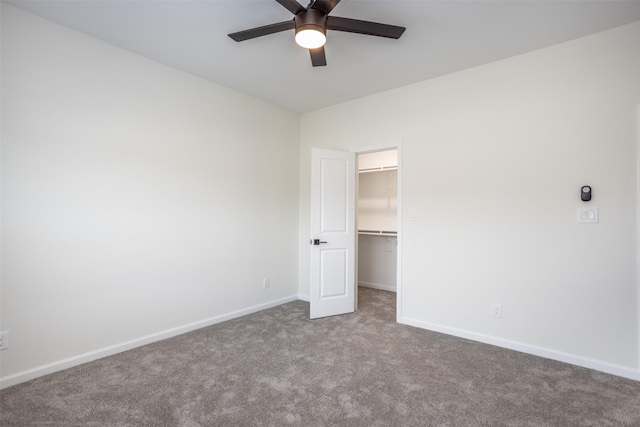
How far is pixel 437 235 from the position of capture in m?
3.30

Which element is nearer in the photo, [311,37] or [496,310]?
[311,37]

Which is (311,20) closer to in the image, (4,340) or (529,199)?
(529,199)

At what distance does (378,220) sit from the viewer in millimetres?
5266

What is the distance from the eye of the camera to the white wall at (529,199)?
241 centimetres

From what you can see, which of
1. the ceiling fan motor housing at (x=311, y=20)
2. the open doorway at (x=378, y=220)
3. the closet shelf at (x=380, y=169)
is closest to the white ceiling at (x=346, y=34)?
the ceiling fan motor housing at (x=311, y=20)

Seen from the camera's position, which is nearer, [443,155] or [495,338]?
[495,338]

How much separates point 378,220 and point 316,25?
3.70 metres

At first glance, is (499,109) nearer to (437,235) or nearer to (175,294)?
(437,235)

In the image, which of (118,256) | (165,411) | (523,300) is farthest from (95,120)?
(523,300)

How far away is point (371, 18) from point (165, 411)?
9.91 ft

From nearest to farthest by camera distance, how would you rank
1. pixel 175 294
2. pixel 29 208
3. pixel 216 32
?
1. pixel 29 208
2. pixel 216 32
3. pixel 175 294

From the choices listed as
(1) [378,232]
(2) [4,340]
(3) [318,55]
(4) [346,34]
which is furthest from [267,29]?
(1) [378,232]

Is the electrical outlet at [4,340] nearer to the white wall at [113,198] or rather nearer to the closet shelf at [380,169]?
the white wall at [113,198]

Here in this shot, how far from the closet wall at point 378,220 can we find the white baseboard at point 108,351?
2.15 m
